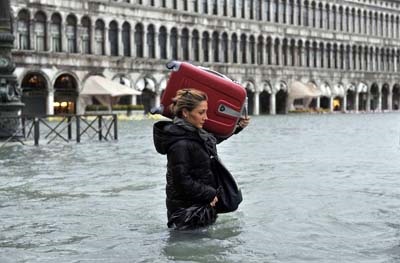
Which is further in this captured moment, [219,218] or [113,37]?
[113,37]

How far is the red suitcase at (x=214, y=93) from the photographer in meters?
6.75

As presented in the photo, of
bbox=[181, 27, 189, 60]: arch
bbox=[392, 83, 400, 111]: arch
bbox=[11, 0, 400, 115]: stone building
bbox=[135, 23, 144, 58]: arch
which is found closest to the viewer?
bbox=[11, 0, 400, 115]: stone building

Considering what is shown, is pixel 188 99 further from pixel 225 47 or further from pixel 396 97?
pixel 396 97

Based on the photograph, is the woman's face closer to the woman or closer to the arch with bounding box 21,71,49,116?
the woman

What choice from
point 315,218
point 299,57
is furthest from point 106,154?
point 299,57

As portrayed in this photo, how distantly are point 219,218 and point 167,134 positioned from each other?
1576mm

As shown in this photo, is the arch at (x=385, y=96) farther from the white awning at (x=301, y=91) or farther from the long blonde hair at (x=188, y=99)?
the long blonde hair at (x=188, y=99)

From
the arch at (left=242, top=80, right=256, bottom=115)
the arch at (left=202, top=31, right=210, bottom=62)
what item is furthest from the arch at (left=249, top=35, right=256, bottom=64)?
the arch at (left=202, top=31, right=210, bottom=62)

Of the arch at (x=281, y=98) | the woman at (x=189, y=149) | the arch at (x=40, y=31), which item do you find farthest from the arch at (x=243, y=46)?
the woman at (x=189, y=149)

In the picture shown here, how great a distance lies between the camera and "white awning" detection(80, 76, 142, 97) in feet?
161

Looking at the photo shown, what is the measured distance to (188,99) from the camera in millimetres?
6418

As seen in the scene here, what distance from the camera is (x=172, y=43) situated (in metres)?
59.8

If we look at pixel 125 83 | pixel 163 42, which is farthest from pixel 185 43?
pixel 125 83

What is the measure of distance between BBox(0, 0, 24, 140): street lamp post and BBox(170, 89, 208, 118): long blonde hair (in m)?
15.0
